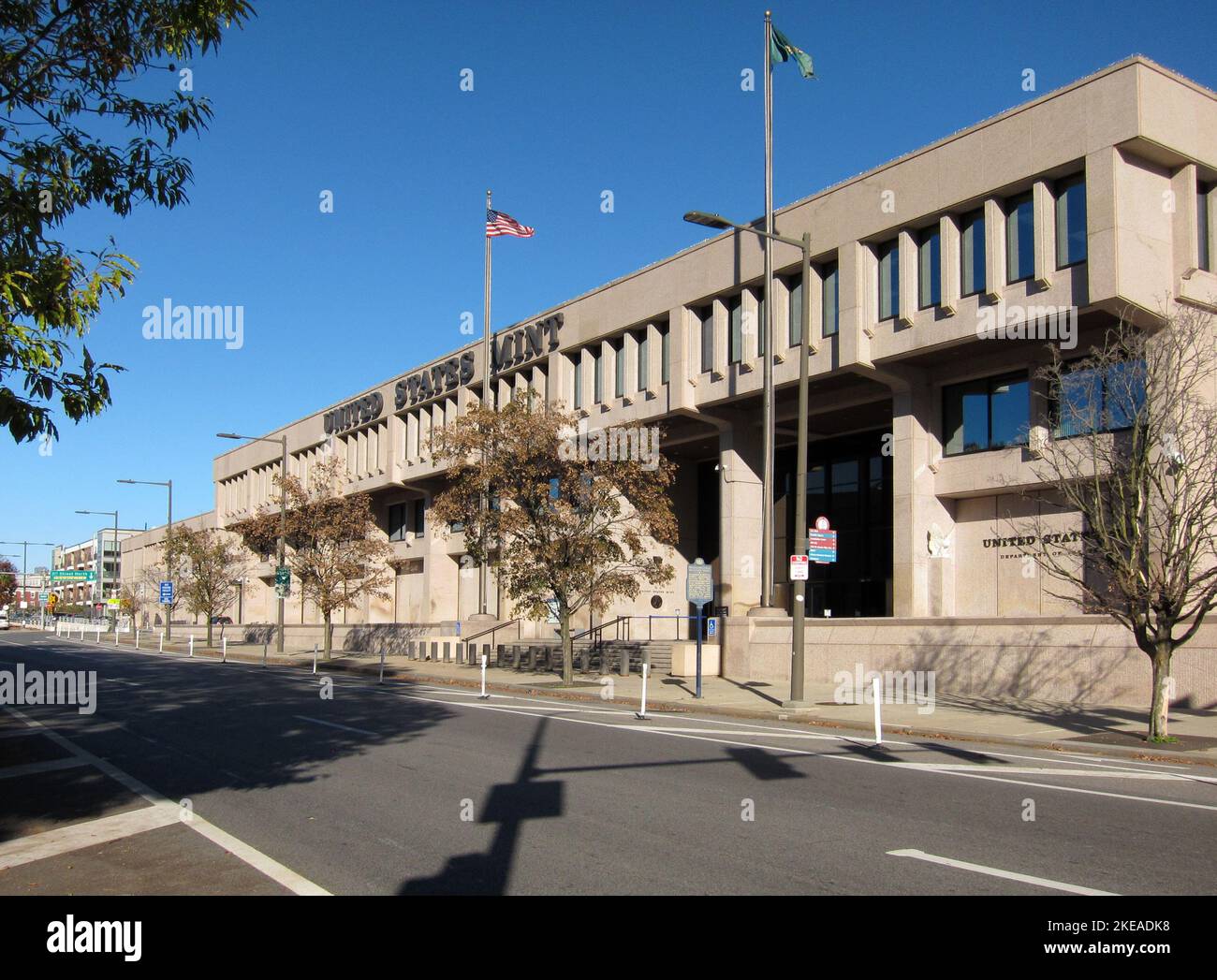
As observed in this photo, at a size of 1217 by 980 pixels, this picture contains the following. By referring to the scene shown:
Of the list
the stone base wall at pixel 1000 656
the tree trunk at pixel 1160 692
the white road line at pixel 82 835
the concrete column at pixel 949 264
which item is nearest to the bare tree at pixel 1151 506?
the tree trunk at pixel 1160 692

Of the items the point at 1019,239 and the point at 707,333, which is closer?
the point at 1019,239

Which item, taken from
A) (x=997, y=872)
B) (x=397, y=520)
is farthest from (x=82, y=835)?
(x=397, y=520)

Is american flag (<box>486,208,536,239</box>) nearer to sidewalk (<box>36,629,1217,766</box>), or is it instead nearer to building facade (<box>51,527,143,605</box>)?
sidewalk (<box>36,629,1217,766</box>)

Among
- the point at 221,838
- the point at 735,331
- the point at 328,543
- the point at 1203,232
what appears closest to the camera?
the point at 221,838

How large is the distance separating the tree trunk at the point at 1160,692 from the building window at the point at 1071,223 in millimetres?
10555

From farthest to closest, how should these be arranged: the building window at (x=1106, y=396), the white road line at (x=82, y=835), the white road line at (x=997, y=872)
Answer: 1. the building window at (x=1106, y=396)
2. the white road line at (x=82, y=835)
3. the white road line at (x=997, y=872)

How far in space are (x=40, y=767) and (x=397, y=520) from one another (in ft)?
137

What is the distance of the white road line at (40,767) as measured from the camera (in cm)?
1210

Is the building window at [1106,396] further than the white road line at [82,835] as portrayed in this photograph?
Yes

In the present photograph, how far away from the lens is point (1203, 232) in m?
22.5

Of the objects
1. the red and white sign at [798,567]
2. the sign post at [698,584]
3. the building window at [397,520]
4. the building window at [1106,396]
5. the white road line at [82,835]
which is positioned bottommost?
the white road line at [82,835]

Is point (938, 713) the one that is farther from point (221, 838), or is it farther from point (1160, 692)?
point (221, 838)

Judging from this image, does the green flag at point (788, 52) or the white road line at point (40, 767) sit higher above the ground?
the green flag at point (788, 52)

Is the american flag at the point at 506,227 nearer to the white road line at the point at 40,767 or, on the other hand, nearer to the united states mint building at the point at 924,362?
the united states mint building at the point at 924,362
